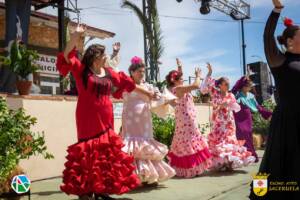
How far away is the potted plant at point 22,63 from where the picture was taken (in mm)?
6188

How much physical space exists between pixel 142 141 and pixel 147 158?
24 cm

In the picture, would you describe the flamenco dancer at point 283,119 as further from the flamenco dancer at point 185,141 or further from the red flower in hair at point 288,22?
the flamenco dancer at point 185,141

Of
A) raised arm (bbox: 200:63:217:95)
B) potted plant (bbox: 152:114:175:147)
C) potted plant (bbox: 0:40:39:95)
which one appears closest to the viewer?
potted plant (bbox: 0:40:39:95)

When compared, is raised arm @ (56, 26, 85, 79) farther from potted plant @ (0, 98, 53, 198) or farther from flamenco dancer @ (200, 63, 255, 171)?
flamenco dancer @ (200, 63, 255, 171)

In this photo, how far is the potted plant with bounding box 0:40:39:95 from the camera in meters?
6.19

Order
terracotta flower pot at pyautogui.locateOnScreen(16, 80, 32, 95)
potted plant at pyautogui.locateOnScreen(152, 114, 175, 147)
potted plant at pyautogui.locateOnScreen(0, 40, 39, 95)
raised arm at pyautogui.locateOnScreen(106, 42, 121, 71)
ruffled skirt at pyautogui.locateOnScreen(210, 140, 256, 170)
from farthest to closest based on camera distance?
1. potted plant at pyautogui.locateOnScreen(152, 114, 175, 147)
2. ruffled skirt at pyautogui.locateOnScreen(210, 140, 256, 170)
3. terracotta flower pot at pyautogui.locateOnScreen(16, 80, 32, 95)
4. potted plant at pyautogui.locateOnScreen(0, 40, 39, 95)
5. raised arm at pyautogui.locateOnScreen(106, 42, 121, 71)

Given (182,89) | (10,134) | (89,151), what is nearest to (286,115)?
(89,151)

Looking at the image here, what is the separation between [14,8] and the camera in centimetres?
842

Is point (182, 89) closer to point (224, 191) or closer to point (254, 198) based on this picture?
point (224, 191)

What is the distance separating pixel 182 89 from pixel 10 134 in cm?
340

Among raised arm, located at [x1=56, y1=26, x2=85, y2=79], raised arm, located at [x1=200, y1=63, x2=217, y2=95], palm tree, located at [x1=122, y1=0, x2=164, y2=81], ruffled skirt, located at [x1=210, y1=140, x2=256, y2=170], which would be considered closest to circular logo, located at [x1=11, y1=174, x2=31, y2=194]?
raised arm, located at [x1=56, y1=26, x2=85, y2=79]

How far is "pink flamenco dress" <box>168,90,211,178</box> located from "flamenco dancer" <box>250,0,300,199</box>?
137 inches

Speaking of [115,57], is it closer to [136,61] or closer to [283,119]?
[136,61]

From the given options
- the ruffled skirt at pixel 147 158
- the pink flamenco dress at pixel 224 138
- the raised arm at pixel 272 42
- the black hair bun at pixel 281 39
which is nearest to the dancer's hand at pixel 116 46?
the ruffled skirt at pixel 147 158
